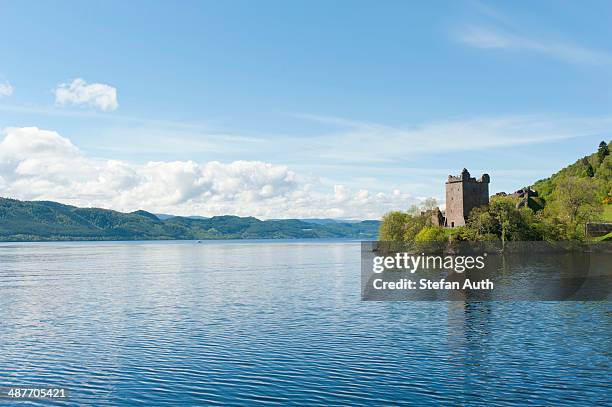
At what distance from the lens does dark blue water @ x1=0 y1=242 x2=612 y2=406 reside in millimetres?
31750

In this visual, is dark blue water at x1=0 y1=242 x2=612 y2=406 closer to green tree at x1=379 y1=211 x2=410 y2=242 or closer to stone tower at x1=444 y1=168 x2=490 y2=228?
green tree at x1=379 y1=211 x2=410 y2=242

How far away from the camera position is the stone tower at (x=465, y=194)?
6619 inches

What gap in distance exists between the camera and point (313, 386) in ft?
108

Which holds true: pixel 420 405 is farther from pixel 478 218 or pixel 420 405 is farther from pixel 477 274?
pixel 478 218

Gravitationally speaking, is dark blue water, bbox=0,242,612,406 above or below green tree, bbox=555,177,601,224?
below

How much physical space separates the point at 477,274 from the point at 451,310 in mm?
44094

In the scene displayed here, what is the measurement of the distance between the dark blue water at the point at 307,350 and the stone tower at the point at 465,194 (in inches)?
4136

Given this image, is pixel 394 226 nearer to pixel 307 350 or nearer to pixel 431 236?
pixel 431 236

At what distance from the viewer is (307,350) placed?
136ft

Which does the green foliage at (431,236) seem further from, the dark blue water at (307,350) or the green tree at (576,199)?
the dark blue water at (307,350)

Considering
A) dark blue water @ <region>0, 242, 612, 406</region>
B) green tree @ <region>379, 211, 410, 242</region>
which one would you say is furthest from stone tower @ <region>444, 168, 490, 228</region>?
dark blue water @ <region>0, 242, 612, 406</region>

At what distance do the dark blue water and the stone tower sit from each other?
105058mm

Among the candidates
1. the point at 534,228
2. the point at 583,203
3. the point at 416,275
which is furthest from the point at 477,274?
the point at 583,203

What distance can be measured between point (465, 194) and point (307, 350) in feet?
446
